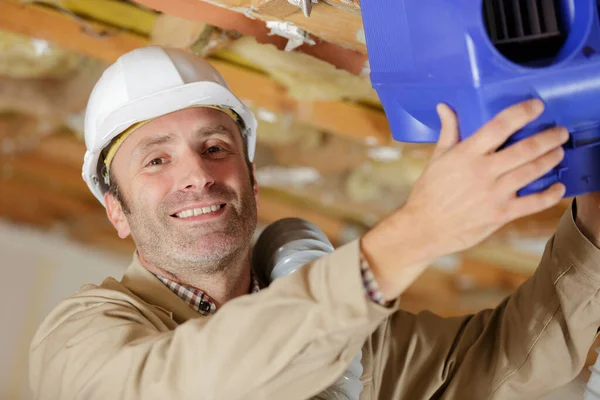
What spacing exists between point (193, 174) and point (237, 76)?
28.5 inches

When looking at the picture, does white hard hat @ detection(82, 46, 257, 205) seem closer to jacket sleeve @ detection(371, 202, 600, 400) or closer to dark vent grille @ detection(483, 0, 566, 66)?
jacket sleeve @ detection(371, 202, 600, 400)

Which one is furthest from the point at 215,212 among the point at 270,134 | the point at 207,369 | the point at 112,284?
the point at 270,134

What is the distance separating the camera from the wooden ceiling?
5.32 feet

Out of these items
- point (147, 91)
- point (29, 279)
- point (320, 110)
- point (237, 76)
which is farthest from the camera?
point (29, 279)

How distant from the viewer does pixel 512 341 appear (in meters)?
1.49

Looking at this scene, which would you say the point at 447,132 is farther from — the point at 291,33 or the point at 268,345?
the point at 291,33

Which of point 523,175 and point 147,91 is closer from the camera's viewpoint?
point 523,175

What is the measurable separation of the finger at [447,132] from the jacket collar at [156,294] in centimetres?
72

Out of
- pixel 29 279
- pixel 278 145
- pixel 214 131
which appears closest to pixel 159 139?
pixel 214 131

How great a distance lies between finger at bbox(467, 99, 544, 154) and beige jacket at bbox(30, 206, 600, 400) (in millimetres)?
205

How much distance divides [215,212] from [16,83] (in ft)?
4.71

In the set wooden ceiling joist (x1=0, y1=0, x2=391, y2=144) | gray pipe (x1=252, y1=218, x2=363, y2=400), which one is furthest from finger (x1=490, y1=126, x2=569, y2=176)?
wooden ceiling joist (x1=0, y1=0, x2=391, y2=144)

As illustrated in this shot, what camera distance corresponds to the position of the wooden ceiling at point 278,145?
1.62 meters

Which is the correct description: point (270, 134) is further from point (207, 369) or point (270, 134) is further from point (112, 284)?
point (207, 369)
